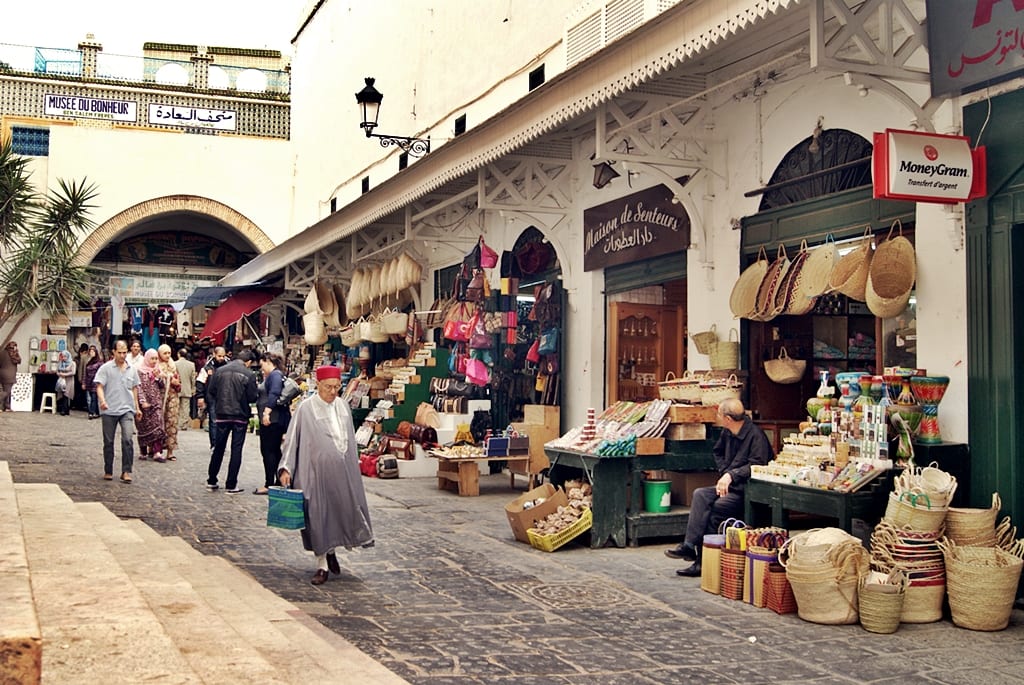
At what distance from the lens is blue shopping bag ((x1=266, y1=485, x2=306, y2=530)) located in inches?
265

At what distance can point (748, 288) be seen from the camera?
8.26 metres

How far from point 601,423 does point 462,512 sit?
2.02 m

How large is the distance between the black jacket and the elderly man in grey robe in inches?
183

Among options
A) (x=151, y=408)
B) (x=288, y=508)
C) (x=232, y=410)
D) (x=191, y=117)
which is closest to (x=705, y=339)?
(x=288, y=508)

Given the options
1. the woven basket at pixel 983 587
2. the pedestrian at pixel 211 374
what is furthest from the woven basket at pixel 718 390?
the pedestrian at pixel 211 374

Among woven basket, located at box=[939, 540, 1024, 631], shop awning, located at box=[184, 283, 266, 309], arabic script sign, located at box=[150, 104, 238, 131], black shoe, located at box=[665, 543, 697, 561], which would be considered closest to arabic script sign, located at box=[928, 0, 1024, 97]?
woven basket, located at box=[939, 540, 1024, 631]

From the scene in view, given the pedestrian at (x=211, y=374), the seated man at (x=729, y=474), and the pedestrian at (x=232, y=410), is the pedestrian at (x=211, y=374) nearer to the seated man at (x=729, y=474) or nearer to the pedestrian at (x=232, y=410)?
the pedestrian at (x=232, y=410)

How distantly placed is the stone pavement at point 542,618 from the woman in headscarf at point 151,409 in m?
3.63

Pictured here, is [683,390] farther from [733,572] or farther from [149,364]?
[149,364]

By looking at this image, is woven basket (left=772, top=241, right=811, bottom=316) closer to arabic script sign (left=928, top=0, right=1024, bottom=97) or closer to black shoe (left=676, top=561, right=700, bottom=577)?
arabic script sign (left=928, top=0, right=1024, bottom=97)

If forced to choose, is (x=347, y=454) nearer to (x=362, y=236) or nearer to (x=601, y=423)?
(x=601, y=423)

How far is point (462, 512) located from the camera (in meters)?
10.1

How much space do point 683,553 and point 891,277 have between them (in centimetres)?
249

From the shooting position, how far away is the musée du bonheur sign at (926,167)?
589cm
